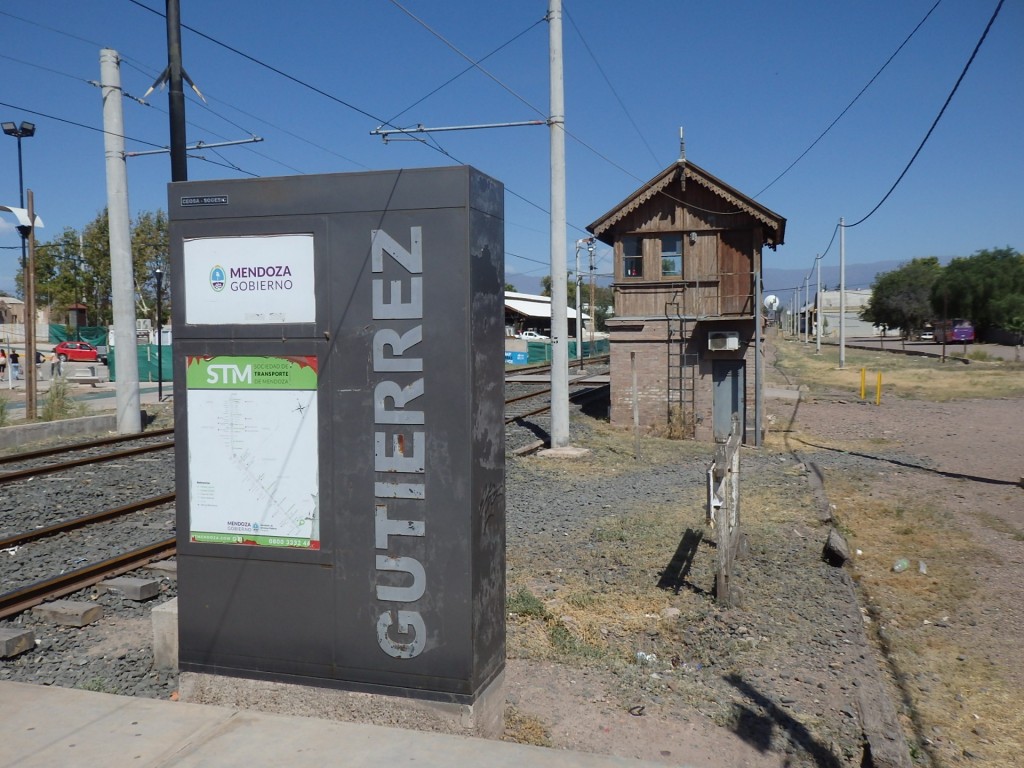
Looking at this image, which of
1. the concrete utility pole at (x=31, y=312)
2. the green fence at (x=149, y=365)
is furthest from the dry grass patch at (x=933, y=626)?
the green fence at (x=149, y=365)

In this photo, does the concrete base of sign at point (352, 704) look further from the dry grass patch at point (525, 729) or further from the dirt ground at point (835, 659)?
the dirt ground at point (835, 659)

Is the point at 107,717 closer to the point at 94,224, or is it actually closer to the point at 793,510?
the point at 793,510

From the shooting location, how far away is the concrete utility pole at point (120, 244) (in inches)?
731

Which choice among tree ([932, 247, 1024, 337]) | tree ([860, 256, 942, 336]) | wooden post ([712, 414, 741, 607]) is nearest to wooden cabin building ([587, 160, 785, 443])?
wooden post ([712, 414, 741, 607])

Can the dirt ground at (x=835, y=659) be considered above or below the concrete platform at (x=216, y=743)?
below

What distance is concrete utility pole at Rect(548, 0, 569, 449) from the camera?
1719 cm

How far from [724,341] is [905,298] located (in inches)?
3444

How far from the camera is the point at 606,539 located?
1030cm

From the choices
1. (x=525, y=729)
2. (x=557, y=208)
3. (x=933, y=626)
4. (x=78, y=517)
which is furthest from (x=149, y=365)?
(x=525, y=729)

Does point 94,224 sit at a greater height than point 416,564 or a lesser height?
greater

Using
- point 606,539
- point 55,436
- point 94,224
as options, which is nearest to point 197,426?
point 606,539

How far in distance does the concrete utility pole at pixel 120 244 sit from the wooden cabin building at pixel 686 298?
11.4 m

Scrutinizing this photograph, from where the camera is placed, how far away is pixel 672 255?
23328mm

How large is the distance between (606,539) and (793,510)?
11.2 ft
